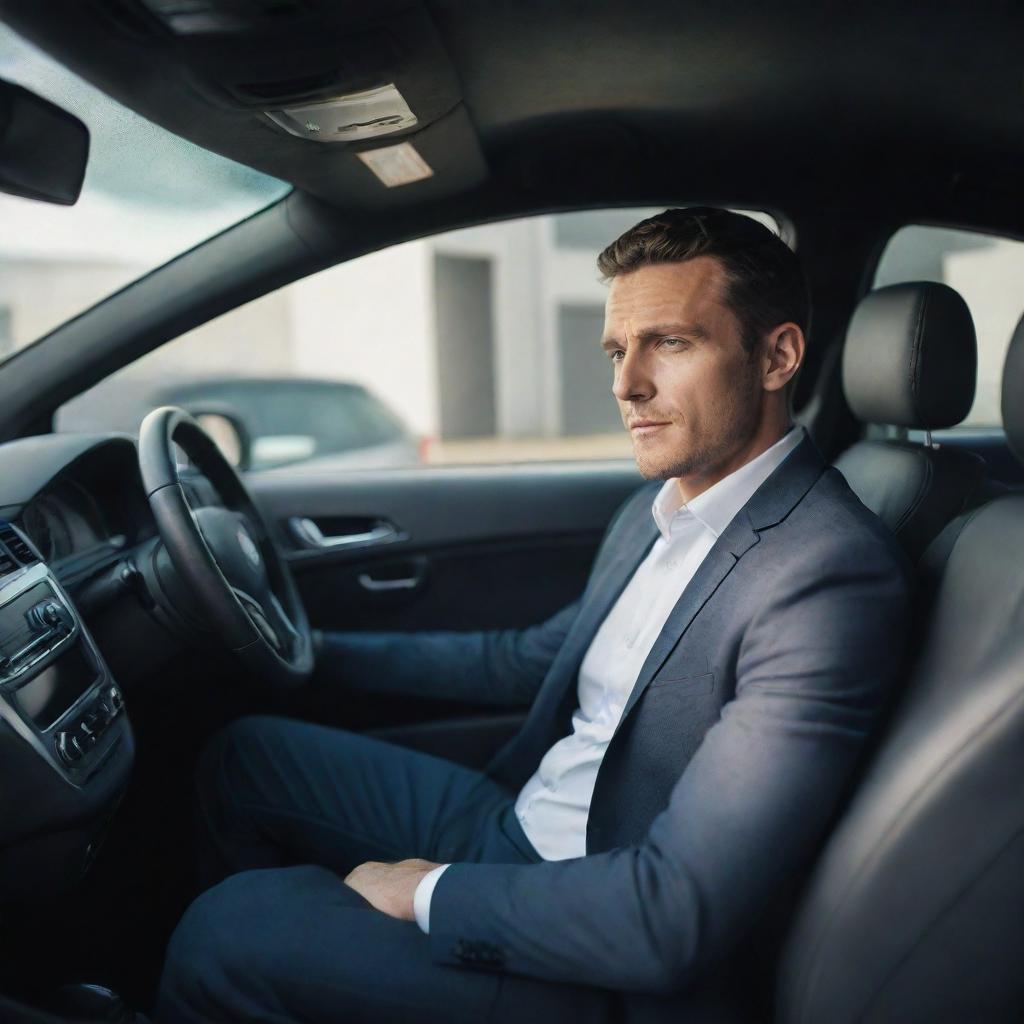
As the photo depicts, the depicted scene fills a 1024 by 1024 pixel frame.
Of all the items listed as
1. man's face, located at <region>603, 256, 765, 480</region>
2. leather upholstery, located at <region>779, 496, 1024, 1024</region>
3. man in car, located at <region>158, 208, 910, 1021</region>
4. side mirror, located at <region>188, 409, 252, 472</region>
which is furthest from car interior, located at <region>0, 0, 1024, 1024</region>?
man's face, located at <region>603, 256, 765, 480</region>

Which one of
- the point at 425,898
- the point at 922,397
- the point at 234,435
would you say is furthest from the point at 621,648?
the point at 234,435

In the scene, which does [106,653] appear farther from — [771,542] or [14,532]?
[771,542]

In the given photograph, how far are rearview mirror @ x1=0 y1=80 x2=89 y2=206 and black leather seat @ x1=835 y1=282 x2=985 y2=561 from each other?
1241 millimetres

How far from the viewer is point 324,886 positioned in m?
1.29

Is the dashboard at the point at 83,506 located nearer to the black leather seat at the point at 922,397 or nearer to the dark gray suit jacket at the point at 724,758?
the dark gray suit jacket at the point at 724,758

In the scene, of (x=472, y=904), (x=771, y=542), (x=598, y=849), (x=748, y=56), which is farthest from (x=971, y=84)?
(x=472, y=904)

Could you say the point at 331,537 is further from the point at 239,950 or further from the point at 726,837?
the point at 726,837

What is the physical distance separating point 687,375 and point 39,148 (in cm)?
92

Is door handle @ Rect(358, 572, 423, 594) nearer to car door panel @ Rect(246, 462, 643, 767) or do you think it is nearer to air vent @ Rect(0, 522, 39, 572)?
car door panel @ Rect(246, 462, 643, 767)

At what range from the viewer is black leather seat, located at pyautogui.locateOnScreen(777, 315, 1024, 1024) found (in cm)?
104


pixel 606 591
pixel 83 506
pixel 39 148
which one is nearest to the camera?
pixel 39 148

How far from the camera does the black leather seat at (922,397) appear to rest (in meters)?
1.58

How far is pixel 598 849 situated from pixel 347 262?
52.8 inches

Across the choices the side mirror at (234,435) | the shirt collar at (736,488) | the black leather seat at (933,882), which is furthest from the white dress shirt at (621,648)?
the side mirror at (234,435)
